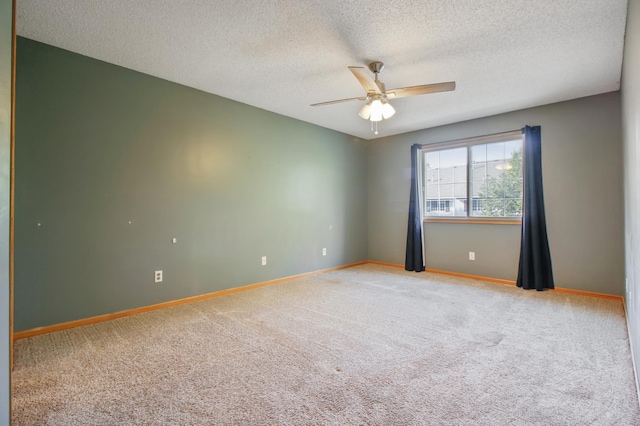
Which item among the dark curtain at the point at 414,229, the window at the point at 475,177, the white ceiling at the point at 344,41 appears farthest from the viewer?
the dark curtain at the point at 414,229

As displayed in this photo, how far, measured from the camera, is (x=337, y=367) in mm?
2037

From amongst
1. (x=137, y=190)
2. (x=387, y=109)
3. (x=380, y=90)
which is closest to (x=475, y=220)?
(x=387, y=109)

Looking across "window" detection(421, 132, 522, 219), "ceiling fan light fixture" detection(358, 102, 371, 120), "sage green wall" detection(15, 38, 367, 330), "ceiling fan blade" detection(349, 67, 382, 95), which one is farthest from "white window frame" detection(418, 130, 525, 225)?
"ceiling fan blade" detection(349, 67, 382, 95)

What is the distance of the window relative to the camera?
434 centimetres

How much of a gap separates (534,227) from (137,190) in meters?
4.63

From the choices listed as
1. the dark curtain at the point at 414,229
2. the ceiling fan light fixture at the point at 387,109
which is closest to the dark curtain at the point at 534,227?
the dark curtain at the point at 414,229

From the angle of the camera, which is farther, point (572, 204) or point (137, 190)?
point (572, 204)

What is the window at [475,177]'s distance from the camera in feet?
14.2

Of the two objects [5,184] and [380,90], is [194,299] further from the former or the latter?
[380,90]

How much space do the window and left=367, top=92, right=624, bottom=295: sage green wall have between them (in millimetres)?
187

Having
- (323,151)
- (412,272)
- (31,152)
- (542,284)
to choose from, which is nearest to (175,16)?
(31,152)

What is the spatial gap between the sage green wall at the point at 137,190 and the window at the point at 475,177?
2167mm

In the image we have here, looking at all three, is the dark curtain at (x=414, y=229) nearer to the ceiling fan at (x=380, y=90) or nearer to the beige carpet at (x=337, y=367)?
the beige carpet at (x=337, y=367)

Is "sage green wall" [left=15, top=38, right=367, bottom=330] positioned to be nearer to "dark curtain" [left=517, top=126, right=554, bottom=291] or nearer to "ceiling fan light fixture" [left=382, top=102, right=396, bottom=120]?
"ceiling fan light fixture" [left=382, top=102, right=396, bottom=120]
